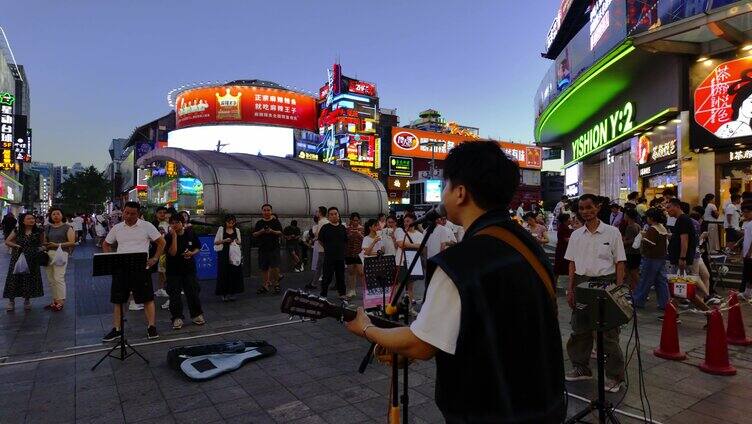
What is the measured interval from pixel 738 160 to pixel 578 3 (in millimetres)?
19906

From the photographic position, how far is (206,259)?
12094mm

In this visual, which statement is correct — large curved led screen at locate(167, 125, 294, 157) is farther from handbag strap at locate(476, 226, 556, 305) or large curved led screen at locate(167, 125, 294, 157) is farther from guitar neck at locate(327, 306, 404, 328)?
handbag strap at locate(476, 226, 556, 305)

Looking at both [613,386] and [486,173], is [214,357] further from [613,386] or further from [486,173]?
[486,173]

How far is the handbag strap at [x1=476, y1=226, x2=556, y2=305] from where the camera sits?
159 cm

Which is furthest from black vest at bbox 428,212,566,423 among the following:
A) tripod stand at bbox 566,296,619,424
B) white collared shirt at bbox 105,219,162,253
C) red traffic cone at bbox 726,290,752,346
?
white collared shirt at bbox 105,219,162,253

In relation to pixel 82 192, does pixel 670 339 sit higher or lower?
lower

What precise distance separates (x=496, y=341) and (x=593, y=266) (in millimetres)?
4744

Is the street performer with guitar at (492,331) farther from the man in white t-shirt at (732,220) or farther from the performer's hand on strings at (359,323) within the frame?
the man in white t-shirt at (732,220)

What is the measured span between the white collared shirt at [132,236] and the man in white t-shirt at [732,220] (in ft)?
48.5

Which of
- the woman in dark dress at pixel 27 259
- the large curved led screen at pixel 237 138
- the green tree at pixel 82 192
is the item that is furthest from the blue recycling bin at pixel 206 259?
the green tree at pixel 82 192

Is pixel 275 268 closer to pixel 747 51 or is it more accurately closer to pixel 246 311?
pixel 246 311

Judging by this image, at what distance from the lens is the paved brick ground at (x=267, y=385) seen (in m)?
4.27

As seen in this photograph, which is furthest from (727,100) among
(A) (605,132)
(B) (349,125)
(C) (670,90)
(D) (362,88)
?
(D) (362,88)

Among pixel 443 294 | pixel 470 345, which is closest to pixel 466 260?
Result: pixel 443 294
